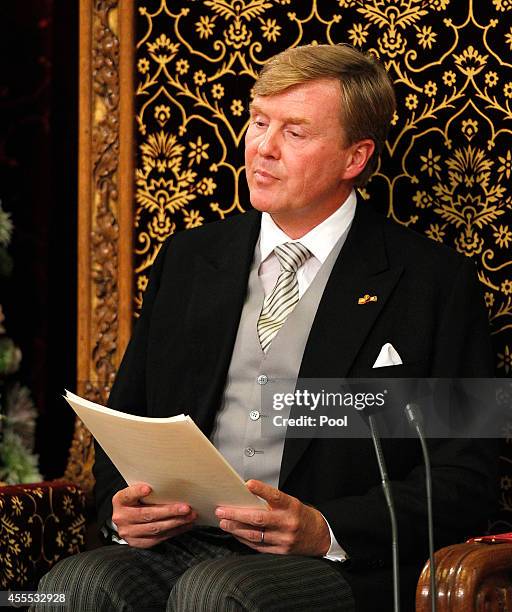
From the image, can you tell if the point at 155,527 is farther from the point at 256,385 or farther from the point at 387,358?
the point at 387,358

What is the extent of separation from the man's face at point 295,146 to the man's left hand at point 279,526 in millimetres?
685

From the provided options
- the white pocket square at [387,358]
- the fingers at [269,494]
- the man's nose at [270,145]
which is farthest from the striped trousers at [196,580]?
the man's nose at [270,145]

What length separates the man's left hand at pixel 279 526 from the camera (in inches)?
77.4

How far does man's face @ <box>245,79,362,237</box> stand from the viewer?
2352mm

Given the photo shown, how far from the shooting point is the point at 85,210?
2.96 m

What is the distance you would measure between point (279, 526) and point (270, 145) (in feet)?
2.66

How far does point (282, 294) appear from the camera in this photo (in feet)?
7.77

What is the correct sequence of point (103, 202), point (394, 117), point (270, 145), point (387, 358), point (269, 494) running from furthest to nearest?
point (103, 202)
point (394, 117)
point (270, 145)
point (387, 358)
point (269, 494)

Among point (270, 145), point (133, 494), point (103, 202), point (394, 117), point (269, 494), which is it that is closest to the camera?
point (269, 494)

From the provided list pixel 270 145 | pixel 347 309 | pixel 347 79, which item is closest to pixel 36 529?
pixel 347 309

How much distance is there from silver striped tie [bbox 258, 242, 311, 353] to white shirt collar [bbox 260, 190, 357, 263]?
2 cm

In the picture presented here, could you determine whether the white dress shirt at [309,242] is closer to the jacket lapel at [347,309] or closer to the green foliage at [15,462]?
the jacket lapel at [347,309]

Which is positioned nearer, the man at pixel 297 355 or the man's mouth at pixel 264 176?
the man at pixel 297 355

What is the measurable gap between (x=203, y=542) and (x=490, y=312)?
87 cm
